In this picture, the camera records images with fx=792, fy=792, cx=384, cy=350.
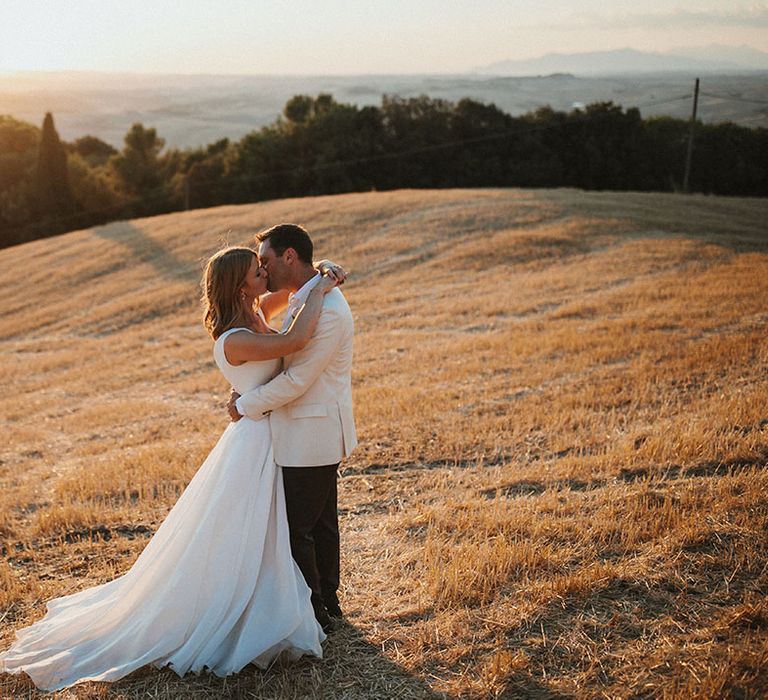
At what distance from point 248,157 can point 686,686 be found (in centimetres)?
5563

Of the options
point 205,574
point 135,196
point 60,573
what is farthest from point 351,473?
point 135,196

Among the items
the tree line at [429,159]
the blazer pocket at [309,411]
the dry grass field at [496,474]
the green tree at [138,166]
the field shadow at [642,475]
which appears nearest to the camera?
the dry grass field at [496,474]

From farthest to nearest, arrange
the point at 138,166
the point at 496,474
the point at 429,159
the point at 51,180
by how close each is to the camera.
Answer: the point at 138,166, the point at 51,180, the point at 429,159, the point at 496,474

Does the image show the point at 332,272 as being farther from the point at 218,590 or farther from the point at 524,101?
the point at 524,101

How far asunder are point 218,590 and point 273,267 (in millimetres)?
2129

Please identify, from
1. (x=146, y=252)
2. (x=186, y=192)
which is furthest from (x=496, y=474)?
(x=186, y=192)

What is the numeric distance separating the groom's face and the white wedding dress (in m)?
0.47

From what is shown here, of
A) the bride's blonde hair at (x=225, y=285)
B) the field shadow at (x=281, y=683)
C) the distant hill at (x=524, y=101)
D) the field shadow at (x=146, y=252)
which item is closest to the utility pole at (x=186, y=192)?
the field shadow at (x=146, y=252)

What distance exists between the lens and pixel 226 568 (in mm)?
5121

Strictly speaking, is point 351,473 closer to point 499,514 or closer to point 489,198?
point 499,514

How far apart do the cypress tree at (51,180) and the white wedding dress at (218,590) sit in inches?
2341

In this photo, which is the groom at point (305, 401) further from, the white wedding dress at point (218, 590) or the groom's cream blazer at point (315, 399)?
the white wedding dress at point (218, 590)

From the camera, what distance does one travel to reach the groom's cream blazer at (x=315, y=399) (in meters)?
5.05

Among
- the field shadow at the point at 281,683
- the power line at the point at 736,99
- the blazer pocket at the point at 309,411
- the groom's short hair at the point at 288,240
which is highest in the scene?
the power line at the point at 736,99
